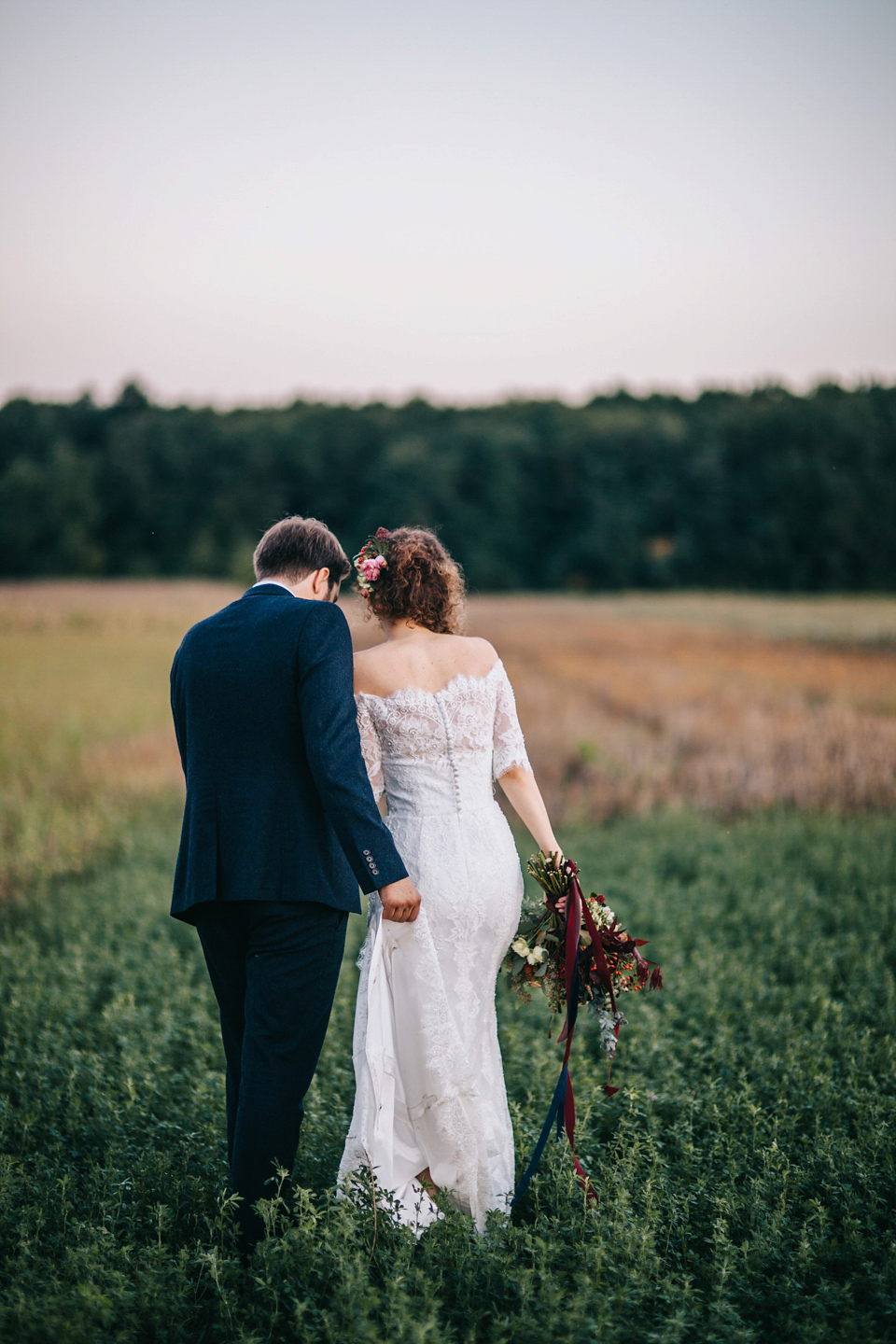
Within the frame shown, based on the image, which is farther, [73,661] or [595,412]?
[595,412]

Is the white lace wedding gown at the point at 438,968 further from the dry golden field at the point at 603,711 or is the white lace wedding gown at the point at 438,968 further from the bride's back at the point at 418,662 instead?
the dry golden field at the point at 603,711

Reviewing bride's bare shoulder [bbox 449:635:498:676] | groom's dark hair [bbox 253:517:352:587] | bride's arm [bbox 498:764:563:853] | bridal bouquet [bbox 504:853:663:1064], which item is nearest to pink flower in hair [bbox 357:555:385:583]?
groom's dark hair [bbox 253:517:352:587]

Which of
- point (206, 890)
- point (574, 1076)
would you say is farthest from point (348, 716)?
point (574, 1076)

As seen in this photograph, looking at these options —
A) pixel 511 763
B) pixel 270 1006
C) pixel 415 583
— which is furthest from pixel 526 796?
pixel 270 1006

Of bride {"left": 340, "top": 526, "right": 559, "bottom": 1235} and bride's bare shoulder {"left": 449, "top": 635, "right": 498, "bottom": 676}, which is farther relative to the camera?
bride's bare shoulder {"left": 449, "top": 635, "right": 498, "bottom": 676}

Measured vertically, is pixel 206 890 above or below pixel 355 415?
below

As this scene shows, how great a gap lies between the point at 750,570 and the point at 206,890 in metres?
21.1

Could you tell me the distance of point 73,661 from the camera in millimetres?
17047

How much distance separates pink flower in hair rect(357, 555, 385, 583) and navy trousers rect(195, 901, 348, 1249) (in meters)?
1.20

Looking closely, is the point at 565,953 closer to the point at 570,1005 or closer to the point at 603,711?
the point at 570,1005

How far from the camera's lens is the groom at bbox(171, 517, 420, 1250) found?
2.94m

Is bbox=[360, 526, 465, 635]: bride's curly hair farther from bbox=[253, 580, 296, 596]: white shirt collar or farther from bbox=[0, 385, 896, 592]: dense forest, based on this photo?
bbox=[0, 385, 896, 592]: dense forest

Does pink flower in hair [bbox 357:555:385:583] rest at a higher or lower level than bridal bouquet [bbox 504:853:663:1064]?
higher

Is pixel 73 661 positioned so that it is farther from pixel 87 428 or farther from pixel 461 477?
pixel 461 477
